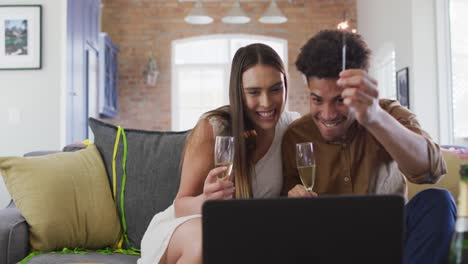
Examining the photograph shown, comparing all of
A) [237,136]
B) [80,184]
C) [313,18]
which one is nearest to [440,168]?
[237,136]

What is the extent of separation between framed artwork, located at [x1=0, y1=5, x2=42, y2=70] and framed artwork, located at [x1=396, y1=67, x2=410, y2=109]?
127 inches

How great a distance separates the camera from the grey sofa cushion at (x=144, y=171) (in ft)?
7.25

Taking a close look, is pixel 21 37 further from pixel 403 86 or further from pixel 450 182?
pixel 403 86

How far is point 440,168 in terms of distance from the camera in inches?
60.2

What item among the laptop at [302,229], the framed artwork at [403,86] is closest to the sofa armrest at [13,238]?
the laptop at [302,229]

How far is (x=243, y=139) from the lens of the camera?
1.71m

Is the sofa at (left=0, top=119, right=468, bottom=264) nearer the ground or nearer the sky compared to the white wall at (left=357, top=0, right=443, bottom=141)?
nearer the ground

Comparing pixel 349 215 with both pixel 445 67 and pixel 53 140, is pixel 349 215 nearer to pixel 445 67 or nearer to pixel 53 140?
pixel 53 140

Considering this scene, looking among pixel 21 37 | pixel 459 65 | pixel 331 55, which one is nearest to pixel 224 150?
pixel 331 55

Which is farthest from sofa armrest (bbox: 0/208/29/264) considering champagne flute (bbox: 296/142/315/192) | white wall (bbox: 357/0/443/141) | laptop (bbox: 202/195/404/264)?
white wall (bbox: 357/0/443/141)

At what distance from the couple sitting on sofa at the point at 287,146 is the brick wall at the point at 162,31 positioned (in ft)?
18.6

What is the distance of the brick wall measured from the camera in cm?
745

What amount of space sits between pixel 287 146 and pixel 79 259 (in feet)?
2.89

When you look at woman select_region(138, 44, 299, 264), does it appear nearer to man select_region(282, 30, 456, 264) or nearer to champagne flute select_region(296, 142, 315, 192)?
man select_region(282, 30, 456, 264)
